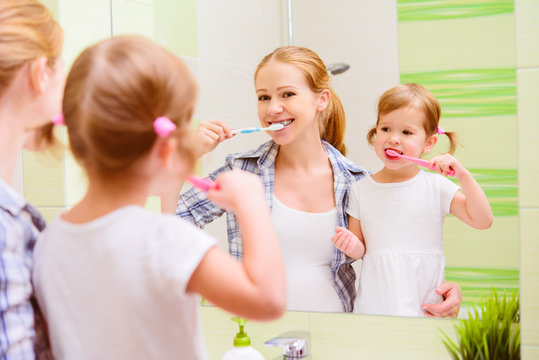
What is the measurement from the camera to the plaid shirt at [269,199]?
128cm

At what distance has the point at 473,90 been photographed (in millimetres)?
1165

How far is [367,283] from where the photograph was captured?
1251 mm

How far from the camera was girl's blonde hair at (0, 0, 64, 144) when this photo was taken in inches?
31.5

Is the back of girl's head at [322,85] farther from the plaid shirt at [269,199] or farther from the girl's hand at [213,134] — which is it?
the girl's hand at [213,134]

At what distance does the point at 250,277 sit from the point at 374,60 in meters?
0.72

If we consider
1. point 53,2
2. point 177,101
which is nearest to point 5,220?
point 177,101

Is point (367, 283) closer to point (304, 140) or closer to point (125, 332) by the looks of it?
point (304, 140)

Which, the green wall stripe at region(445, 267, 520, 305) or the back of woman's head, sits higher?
the back of woman's head

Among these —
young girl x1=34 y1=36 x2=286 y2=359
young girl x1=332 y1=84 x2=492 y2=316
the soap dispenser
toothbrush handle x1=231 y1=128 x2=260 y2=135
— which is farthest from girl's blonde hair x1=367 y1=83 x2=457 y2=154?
young girl x1=34 y1=36 x2=286 y2=359

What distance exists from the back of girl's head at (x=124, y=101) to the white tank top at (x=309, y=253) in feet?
2.10

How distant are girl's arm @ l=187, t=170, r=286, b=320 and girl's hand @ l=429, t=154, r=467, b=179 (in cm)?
60

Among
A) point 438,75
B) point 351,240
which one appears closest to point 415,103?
point 438,75

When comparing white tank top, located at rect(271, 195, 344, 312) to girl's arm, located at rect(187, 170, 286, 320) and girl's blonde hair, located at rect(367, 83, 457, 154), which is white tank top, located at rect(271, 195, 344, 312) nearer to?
girl's blonde hair, located at rect(367, 83, 457, 154)

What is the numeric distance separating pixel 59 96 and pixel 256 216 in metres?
0.39
